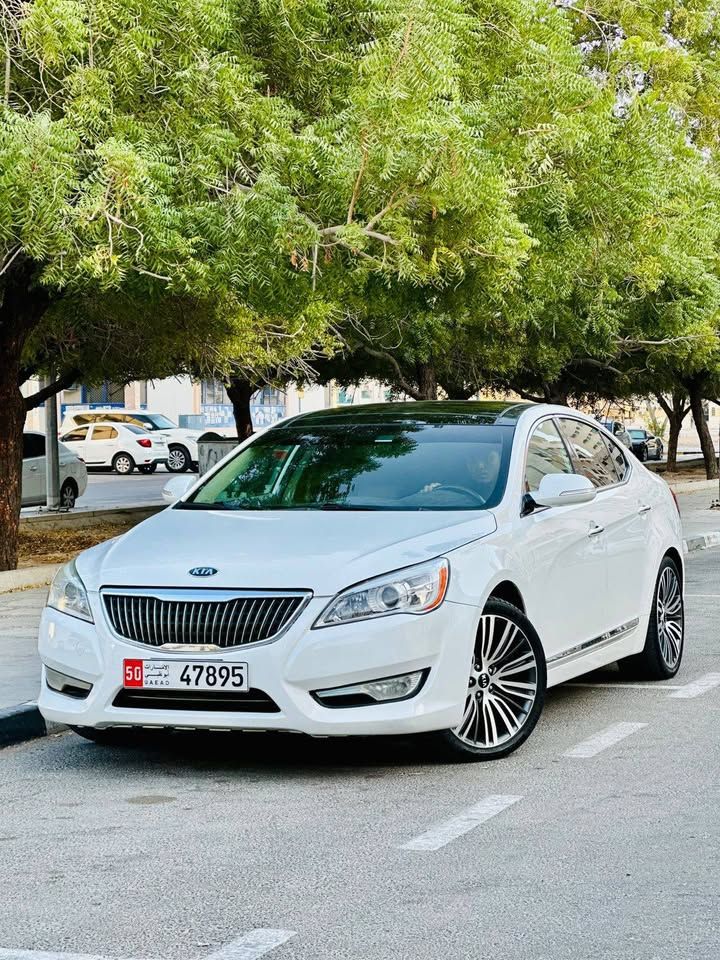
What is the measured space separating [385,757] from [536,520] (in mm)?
1373

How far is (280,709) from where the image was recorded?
6508 millimetres

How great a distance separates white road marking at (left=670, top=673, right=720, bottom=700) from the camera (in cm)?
890

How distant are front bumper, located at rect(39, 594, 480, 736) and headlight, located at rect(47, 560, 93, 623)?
0.11 metres

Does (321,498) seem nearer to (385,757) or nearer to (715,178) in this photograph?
(385,757)

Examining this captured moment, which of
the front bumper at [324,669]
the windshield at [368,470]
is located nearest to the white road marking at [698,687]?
the windshield at [368,470]

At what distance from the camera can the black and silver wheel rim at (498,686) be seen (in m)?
6.99

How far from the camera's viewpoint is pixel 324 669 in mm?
6473

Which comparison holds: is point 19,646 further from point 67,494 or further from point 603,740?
point 67,494

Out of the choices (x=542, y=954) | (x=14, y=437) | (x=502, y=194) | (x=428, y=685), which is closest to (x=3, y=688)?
(x=428, y=685)

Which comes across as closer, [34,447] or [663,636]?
[663,636]

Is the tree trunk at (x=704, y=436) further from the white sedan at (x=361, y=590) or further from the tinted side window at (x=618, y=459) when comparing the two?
the white sedan at (x=361, y=590)

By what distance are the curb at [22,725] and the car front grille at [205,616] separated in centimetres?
146

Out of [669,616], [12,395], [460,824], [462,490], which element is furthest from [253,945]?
[12,395]

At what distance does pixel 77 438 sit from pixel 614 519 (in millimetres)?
40561
